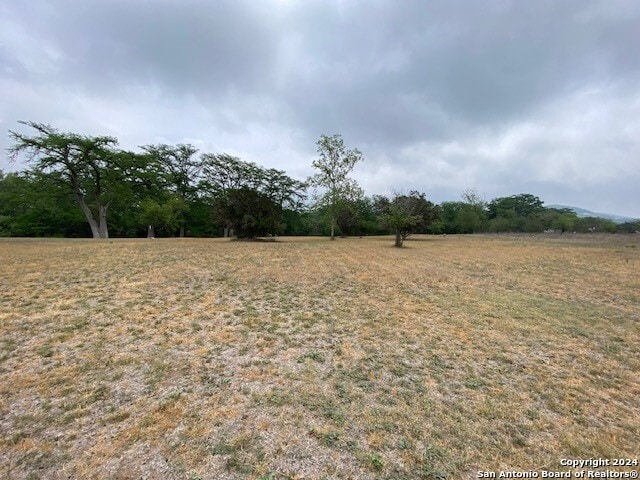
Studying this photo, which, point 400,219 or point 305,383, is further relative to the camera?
point 400,219

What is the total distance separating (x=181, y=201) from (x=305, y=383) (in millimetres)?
38749

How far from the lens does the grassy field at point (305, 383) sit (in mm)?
2090

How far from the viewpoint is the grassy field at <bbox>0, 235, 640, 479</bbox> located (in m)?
2.09

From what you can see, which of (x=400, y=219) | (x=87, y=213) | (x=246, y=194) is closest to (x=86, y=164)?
(x=87, y=213)

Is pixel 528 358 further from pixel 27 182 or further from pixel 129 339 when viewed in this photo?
pixel 27 182

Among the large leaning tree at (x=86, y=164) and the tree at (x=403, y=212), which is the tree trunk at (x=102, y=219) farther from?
the tree at (x=403, y=212)

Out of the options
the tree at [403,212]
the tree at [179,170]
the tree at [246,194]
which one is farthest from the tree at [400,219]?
the tree at [179,170]

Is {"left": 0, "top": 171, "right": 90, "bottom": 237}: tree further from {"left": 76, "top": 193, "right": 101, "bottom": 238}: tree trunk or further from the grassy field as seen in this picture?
the grassy field

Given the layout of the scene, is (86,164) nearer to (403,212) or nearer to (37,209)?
(37,209)

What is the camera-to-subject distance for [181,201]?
36.5m

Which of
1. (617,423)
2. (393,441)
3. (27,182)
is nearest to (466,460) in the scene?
(393,441)

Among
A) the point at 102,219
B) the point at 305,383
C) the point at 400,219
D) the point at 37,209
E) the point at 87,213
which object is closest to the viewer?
the point at 305,383

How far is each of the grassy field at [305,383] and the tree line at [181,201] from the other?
51.6ft

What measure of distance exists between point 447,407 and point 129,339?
427 centimetres
